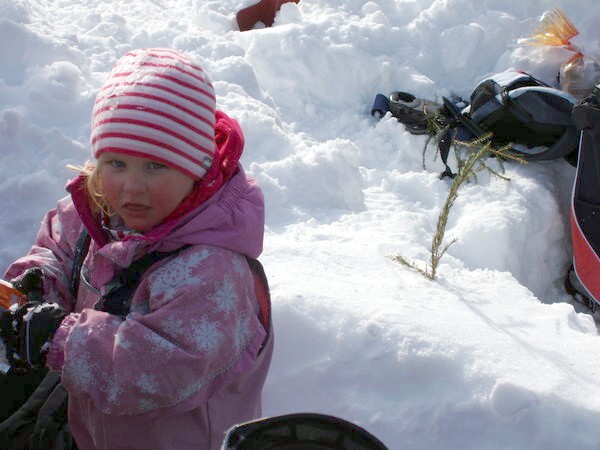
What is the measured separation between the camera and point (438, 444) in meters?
2.12

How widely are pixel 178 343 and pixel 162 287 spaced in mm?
156

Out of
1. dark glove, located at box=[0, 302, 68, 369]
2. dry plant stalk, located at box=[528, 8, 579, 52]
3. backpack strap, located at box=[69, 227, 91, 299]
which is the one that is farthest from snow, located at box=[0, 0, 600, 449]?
dark glove, located at box=[0, 302, 68, 369]

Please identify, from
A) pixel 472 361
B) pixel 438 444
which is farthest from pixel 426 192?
pixel 438 444

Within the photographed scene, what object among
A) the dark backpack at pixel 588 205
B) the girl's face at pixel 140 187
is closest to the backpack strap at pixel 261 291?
the girl's face at pixel 140 187

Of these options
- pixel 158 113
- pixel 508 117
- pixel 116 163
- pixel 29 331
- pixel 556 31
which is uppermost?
pixel 158 113

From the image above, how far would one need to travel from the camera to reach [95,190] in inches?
74.9

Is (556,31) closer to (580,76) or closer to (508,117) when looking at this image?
(580,76)

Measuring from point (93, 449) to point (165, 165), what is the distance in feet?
2.92

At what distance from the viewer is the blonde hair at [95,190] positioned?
1860 millimetres

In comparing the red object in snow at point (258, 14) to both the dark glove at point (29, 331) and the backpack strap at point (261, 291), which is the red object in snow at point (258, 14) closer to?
the backpack strap at point (261, 291)

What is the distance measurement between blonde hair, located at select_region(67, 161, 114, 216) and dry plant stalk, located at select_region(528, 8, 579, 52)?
4.35 m

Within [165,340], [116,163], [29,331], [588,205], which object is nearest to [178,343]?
[165,340]

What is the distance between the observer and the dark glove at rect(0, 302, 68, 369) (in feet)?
5.64

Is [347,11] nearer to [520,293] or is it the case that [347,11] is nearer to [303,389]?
[520,293]
